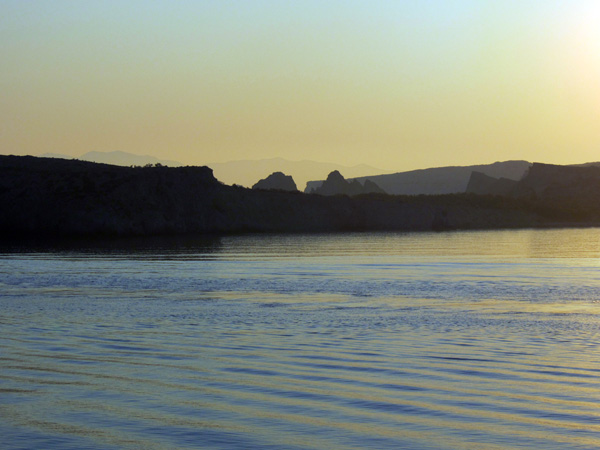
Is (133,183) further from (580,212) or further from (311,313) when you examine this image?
(580,212)

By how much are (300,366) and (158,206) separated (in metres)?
87.5

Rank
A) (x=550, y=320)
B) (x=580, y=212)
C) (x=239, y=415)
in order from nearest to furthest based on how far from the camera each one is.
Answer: (x=239, y=415)
(x=550, y=320)
(x=580, y=212)

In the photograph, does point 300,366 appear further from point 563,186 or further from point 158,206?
point 563,186

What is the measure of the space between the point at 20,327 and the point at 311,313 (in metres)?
7.55

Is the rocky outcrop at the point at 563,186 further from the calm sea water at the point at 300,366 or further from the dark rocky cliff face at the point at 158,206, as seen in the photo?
the calm sea water at the point at 300,366

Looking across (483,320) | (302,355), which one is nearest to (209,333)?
(302,355)

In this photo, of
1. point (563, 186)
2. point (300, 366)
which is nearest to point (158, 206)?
point (300, 366)

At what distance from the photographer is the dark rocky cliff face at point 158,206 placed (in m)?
95.0

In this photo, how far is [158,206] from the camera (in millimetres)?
99438

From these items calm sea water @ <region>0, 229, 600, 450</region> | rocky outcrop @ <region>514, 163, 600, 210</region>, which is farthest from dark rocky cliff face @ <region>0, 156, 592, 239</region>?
calm sea water @ <region>0, 229, 600, 450</region>

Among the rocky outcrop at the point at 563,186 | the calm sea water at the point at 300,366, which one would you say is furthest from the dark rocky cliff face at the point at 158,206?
the calm sea water at the point at 300,366

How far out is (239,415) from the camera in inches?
418

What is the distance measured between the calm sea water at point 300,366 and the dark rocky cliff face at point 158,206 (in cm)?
6630

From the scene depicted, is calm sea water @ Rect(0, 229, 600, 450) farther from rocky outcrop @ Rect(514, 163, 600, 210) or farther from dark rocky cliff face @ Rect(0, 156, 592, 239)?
rocky outcrop @ Rect(514, 163, 600, 210)
